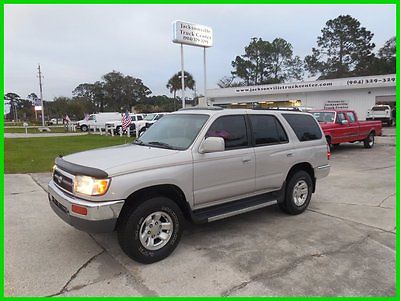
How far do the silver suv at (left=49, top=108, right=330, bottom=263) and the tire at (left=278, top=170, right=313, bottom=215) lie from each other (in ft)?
0.06

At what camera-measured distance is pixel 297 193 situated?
574cm

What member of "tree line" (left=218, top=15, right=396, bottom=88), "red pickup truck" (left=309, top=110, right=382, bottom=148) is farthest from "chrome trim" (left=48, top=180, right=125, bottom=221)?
"tree line" (left=218, top=15, right=396, bottom=88)

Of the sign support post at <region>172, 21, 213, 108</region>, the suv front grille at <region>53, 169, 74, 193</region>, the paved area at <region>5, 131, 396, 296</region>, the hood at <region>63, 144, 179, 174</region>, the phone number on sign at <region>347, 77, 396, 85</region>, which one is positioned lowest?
the paved area at <region>5, 131, 396, 296</region>

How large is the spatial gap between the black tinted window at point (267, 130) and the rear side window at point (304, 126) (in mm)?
337

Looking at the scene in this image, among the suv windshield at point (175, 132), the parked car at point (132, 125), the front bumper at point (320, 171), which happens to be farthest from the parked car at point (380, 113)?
the suv windshield at point (175, 132)

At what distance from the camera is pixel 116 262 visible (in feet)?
13.0

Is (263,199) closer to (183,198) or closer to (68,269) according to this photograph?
(183,198)

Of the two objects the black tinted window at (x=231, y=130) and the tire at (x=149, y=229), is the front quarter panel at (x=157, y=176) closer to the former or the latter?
the tire at (x=149, y=229)

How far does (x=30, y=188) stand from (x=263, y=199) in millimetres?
5540

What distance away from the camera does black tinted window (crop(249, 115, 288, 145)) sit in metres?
5.17

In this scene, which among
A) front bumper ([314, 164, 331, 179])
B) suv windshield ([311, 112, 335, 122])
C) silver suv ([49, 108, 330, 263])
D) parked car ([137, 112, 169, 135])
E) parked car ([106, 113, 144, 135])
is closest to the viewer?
silver suv ([49, 108, 330, 263])

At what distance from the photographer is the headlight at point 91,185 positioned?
11.8ft

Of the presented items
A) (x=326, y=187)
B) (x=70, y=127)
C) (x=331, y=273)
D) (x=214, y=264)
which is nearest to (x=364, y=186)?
(x=326, y=187)

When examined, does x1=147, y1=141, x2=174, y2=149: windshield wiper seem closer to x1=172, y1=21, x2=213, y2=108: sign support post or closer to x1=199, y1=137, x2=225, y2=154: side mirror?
x1=199, y1=137, x2=225, y2=154: side mirror
